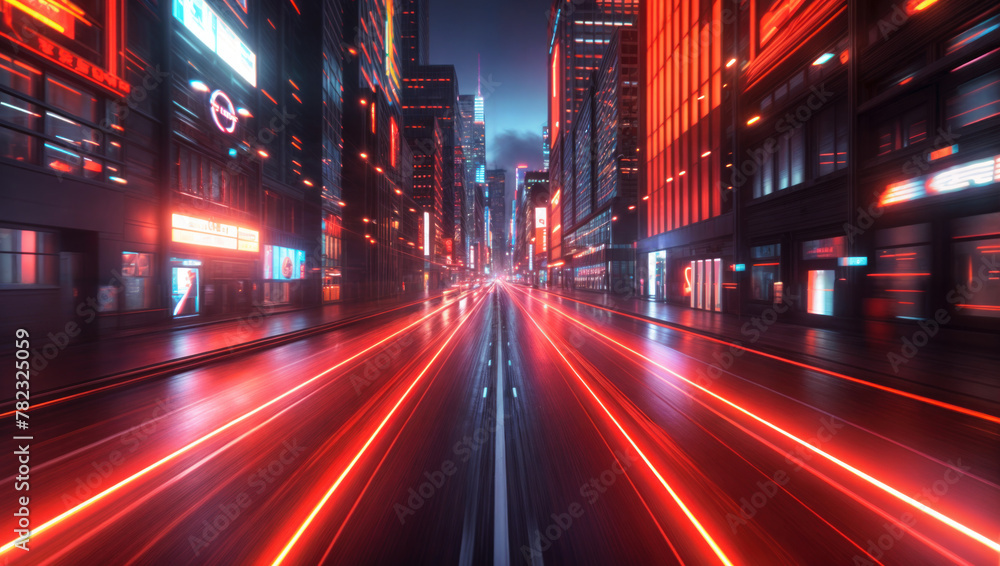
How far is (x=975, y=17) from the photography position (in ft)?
33.1

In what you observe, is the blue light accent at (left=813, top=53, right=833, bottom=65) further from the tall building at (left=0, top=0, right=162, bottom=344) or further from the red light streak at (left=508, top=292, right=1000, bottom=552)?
the tall building at (left=0, top=0, right=162, bottom=344)

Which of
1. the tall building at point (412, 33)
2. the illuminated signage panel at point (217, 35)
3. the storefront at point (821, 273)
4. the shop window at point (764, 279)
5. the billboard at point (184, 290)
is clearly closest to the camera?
the storefront at point (821, 273)

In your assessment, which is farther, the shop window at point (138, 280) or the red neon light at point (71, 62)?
the shop window at point (138, 280)

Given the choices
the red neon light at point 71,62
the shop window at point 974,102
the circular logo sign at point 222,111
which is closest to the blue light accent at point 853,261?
the shop window at point 974,102

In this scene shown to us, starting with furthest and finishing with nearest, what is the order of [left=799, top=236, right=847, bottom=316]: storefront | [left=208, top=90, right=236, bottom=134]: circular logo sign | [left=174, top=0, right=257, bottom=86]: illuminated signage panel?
[left=208, top=90, right=236, bottom=134]: circular logo sign < [left=174, top=0, right=257, bottom=86]: illuminated signage panel < [left=799, top=236, right=847, bottom=316]: storefront

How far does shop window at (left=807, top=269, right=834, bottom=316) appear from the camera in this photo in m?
15.2

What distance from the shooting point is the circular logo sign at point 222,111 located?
1895cm

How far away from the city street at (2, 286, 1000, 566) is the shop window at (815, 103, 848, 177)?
11.8m

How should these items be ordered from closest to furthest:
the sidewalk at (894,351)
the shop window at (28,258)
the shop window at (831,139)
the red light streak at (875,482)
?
the red light streak at (875,482), the sidewalk at (894,351), the shop window at (28,258), the shop window at (831,139)

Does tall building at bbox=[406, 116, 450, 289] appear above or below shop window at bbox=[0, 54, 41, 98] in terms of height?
above

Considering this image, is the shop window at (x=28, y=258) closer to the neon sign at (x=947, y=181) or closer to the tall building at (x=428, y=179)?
the neon sign at (x=947, y=181)

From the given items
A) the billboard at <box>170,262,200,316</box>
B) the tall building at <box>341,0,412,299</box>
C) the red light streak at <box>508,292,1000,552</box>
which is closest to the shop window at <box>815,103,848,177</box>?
the red light streak at <box>508,292,1000,552</box>

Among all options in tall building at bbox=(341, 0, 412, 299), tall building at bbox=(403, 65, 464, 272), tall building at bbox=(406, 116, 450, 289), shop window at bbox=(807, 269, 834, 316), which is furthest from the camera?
tall building at bbox=(403, 65, 464, 272)

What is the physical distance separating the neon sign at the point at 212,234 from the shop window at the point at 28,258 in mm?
4607
